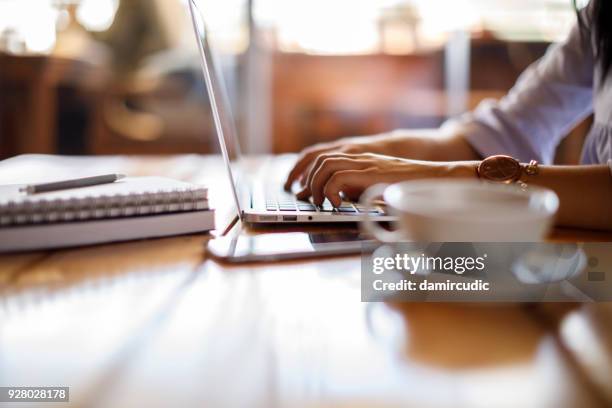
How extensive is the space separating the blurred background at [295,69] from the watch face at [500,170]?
266cm

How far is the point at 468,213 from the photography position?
1.25 feet

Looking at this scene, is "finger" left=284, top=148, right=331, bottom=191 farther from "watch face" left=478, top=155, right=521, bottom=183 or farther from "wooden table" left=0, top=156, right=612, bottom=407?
"wooden table" left=0, top=156, right=612, bottom=407

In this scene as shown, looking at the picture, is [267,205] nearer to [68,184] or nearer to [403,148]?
[68,184]

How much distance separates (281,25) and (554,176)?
126 inches

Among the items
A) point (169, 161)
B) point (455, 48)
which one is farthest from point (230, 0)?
point (169, 161)

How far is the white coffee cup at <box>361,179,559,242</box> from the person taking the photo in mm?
371

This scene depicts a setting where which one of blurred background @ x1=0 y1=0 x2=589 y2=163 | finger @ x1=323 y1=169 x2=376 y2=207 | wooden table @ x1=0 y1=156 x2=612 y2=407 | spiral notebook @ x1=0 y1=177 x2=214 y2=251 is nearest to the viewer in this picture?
wooden table @ x1=0 y1=156 x2=612 y2=407

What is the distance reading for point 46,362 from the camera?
13.0 inches

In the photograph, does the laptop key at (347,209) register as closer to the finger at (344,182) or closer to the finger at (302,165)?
the finger at (344,182)

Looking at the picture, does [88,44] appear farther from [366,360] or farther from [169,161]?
[366,360]

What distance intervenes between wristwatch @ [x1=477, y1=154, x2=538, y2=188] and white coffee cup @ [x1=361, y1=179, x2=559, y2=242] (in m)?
0.26

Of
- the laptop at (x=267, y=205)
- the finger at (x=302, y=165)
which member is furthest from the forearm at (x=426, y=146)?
the laptop at (x=267, y=205)

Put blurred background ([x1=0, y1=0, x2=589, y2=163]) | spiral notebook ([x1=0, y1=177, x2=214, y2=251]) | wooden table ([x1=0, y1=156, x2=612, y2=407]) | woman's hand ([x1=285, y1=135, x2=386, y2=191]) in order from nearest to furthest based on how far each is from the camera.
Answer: wooden table ([x1=0, y1=156, x2=612, y2=407]) → spiral notebook ([x1=0, y1=177, x2=214, y2=251]) → woman's hand ([x1=285, y1=135, x2=386, y2=191]) → blurred background ([x1=0, y1=0, x2=589, y2=163])

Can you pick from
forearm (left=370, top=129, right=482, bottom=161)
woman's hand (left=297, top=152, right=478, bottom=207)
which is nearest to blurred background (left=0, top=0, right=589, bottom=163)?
forearm (left=370, top=129, right=482, bottom=161)
